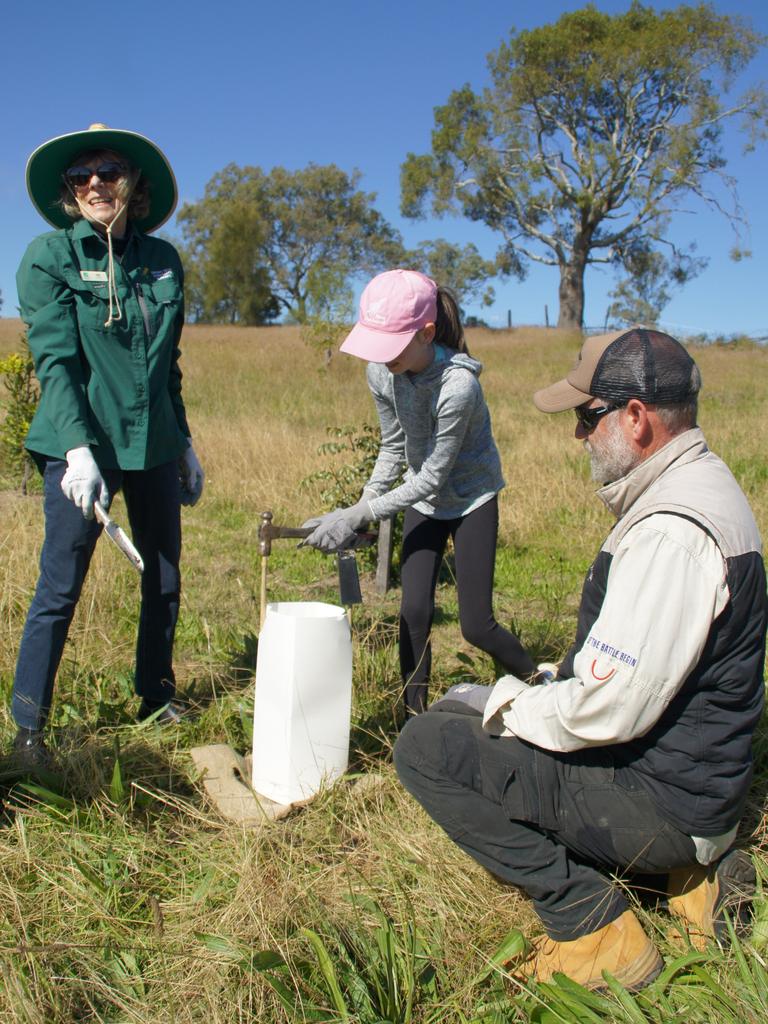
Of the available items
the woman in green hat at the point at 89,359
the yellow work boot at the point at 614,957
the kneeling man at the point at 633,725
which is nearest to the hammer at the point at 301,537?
the woman in green hat at the point at 89,359

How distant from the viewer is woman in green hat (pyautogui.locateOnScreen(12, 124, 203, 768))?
267 centimetres

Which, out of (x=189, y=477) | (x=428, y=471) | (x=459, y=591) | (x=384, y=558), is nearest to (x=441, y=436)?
(x=428, y=471)

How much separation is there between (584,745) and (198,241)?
53615mm

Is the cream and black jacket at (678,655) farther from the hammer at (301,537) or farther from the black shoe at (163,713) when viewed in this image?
the black shoe at (163,713)

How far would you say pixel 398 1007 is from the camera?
1.77 metres

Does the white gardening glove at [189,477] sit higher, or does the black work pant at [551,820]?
the white gardening glove at [189,477]

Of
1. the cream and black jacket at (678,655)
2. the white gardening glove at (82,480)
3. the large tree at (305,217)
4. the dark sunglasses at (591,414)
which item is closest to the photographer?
the cream and black jacket at (678,655)

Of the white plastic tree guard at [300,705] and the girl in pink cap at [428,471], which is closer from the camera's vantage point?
the white plastic tree guard at [300,705]

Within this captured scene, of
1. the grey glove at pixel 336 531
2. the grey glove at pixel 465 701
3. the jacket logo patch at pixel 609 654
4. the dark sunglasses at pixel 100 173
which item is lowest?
the grey glove at pixel 465 701

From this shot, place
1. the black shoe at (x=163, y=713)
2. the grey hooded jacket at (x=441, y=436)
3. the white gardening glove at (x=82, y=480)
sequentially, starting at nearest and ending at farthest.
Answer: the white gardening glove at (x=82, y=480), the grey hooded jacket at (x=441, y=436), the black shoe at (x=163, y=713)

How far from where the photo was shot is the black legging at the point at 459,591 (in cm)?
299

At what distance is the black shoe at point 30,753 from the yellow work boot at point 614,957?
5.23 feet

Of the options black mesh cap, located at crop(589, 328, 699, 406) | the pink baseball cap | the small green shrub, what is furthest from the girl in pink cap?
the small green shrub

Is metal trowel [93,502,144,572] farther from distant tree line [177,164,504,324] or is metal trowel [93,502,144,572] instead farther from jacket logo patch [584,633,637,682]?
distant tree line [177,164,504,324]
